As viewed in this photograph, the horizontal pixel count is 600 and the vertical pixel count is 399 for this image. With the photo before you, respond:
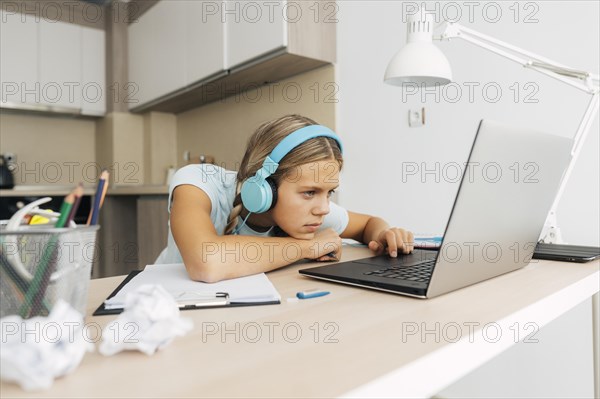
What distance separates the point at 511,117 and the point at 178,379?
1.51 meters

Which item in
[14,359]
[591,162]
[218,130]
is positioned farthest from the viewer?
[218,130]

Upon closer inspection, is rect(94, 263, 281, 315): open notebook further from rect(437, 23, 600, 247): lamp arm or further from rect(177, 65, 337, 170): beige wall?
rect(177, 65, 337, 170): beige wall

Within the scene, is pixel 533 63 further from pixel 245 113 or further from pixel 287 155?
pixel 245 113

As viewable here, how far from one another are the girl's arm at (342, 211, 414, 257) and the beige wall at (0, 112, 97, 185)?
2954mm

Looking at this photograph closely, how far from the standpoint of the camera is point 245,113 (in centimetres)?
274

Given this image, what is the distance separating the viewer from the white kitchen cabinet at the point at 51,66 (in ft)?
10.1

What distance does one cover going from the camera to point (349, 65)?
211 cm

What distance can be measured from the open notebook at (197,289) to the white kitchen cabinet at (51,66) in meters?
2.93

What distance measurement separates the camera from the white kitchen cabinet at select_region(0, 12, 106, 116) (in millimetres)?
3088

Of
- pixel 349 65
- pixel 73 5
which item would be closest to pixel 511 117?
pixel 349 65

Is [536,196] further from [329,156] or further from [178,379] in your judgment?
[178,379]

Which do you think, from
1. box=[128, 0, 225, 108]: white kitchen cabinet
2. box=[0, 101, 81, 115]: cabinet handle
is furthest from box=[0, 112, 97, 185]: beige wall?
box=[128, 0, 225, 108]: white kitchen cabinet

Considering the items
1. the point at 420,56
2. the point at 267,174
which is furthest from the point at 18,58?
the point at 420,56

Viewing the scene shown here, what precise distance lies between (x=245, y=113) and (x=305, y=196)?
6.04 ft
